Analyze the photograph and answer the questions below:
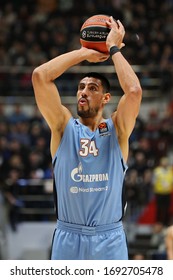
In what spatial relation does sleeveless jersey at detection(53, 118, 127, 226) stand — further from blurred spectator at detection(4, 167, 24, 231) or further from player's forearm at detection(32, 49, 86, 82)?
blurred spectator at detection(4, 167, 24, 231)

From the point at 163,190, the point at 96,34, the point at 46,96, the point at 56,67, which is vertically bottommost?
the point at 163,190

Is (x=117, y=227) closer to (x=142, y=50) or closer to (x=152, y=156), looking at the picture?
(x=152, y=156)

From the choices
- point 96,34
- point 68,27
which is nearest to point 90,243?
point 96,34

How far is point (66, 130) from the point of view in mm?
6430

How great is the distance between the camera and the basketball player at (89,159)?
6242mm

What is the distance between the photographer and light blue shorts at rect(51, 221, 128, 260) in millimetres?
6223

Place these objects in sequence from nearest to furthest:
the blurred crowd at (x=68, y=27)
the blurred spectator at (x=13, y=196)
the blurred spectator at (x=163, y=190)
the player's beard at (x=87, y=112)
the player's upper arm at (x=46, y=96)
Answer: the player's upper arm at (x=46, y=96) → the player's beard at (x=87, y=112) → the blurred spectator at (x=13, y=196) → the blurred spectator at (x=163, y=190) → the blurred crowd at (x=68, y=27)

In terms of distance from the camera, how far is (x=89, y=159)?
6348mm

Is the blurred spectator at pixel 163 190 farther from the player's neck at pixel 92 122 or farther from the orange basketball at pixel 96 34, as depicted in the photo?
the orange basketball at pixel 96 34

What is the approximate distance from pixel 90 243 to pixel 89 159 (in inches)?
30.0

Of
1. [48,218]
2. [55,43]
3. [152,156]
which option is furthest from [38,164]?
[55,43]

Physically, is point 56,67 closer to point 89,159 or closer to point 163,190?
point 89,159

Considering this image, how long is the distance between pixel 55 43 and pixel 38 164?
5445 millimetres

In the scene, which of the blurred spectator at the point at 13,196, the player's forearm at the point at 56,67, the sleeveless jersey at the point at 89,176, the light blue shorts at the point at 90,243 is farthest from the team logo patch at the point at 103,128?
the blurred spectator at the point at 13,196
